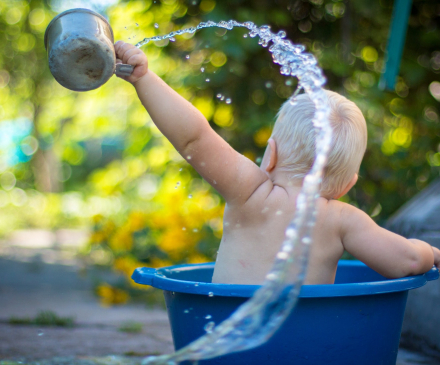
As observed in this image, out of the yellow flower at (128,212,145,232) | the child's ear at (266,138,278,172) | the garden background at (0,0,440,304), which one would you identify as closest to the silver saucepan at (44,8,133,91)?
the child's ear at (266,138,278,172)

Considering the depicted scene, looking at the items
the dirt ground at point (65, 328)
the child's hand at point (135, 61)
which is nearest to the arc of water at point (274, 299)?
the child's hand at point (135, 61)

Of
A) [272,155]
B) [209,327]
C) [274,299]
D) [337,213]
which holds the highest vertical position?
[272,155]

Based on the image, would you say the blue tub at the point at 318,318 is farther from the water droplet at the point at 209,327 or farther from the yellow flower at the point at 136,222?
the yellow flower at the point at 136,222

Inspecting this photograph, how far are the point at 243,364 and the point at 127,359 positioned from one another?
29.6 inches

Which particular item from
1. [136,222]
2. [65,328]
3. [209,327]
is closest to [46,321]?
[65,328]

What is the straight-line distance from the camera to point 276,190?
44.4 inches

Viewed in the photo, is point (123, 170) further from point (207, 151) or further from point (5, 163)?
point (5, 163)

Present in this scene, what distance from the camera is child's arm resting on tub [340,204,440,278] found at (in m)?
1.08

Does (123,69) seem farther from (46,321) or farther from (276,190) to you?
(46,321)

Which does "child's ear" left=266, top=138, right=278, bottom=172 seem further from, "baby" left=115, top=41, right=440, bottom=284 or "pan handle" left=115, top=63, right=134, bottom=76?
"pan handle" left=115, top=63, right=134, bottom=76

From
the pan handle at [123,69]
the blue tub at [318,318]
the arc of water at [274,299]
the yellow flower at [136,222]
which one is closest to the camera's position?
the arc of water at [274,299]

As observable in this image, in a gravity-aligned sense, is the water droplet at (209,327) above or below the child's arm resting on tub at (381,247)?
below

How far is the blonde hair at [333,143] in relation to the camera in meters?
1.16

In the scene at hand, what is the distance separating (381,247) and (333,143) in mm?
283
